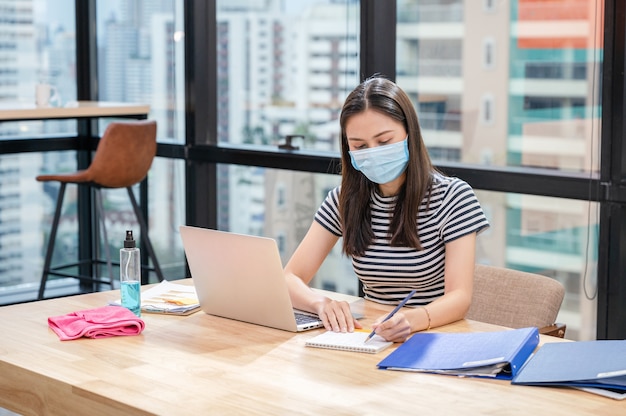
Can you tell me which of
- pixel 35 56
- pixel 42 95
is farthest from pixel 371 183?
pixel 35 56

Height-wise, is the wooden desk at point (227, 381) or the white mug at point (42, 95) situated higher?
the white mug at point (42, 95)

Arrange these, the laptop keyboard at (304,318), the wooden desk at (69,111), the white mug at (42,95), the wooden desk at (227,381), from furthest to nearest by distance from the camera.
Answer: the white mug at (42,95)
the wooden desk at (69,111)
the laptop keyboard at (304,318)
the wooden desk at (227,381)

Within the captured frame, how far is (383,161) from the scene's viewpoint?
238 cm

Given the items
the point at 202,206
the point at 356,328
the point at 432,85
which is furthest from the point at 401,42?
the point at 356,328

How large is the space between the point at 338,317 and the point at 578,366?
55cm

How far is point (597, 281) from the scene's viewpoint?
3.36 m

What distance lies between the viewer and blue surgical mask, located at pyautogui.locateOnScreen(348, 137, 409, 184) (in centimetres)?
238

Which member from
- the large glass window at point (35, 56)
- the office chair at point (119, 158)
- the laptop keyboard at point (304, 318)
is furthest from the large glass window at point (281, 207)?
the laptop keyboard at point (304, 318)

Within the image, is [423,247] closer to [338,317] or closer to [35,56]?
[338,317]

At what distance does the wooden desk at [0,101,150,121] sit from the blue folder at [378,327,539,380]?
2691 mm

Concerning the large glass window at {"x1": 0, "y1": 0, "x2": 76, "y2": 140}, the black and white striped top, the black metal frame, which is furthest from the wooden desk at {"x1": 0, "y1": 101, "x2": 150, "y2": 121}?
the black and white striped top

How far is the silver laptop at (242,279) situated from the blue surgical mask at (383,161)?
40 cm

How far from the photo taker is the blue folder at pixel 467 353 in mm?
1756

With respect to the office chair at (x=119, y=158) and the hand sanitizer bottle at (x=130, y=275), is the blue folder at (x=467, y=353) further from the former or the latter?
the office chair at (x=119, y=158)
